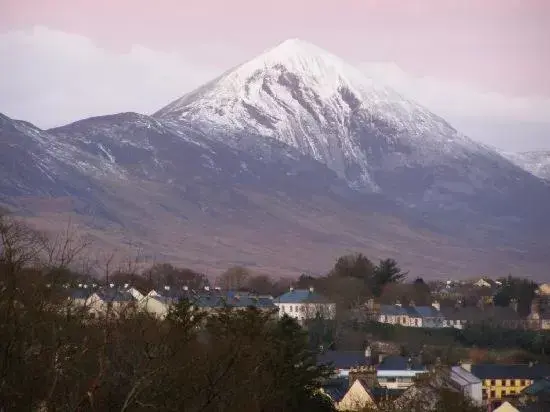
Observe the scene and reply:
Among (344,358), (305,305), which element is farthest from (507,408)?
(305,305)

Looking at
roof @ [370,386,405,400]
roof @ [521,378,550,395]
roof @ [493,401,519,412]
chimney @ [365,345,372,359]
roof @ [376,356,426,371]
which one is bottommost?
roof @ [493,401,519,412]

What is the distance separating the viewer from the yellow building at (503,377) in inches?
2222

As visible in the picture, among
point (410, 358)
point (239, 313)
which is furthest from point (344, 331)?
point (239, 313)

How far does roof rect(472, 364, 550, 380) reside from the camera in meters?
57.9

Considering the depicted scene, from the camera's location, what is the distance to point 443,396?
130 ft

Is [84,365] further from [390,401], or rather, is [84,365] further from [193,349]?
[390,401]

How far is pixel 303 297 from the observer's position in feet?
292

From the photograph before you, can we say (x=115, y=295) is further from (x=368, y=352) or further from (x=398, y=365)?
(x=368, y=352)

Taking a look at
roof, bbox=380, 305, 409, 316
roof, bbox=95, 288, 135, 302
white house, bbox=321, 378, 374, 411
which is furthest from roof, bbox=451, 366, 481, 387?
roof, bbox=380, 305, 409, 316

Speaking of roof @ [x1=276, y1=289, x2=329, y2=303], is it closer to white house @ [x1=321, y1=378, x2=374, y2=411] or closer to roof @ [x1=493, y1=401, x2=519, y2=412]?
white house @ [x1=321, y1=378, x2=374, y2=411]

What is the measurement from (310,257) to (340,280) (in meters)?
103

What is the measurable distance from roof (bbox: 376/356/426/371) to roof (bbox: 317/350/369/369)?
0.78 metres

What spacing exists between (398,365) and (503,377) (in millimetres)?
A: 4128

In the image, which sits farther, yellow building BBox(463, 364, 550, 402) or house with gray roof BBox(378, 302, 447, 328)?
house with gray roof BBox(378, 302, 447, 328)
